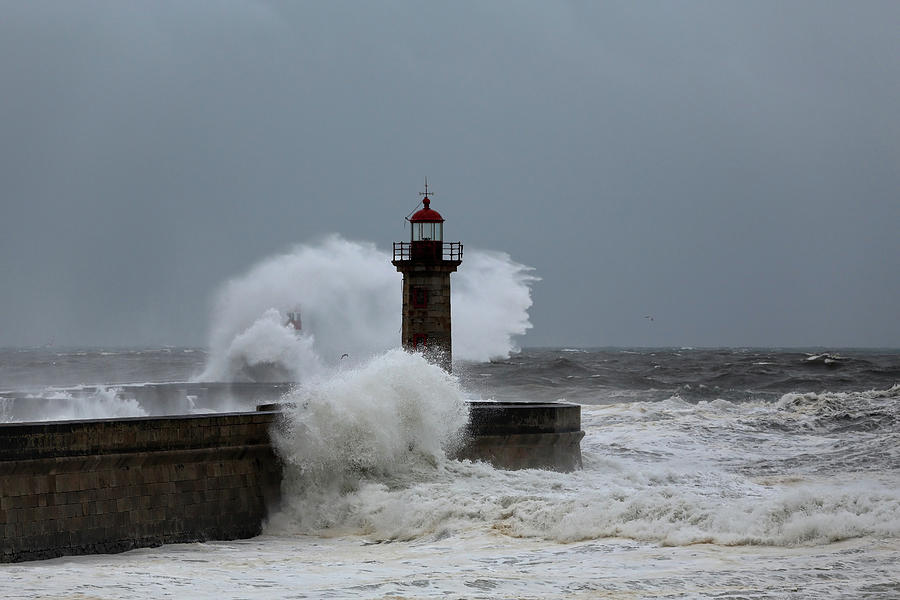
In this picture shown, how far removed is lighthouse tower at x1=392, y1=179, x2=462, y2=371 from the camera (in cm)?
1891

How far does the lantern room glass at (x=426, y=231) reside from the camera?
62.7ft

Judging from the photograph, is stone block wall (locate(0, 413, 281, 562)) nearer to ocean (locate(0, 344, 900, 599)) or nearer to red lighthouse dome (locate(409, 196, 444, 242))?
ocean (locate(0, 344, 900, 599))

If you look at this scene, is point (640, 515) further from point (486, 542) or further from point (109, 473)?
point (109, 473)

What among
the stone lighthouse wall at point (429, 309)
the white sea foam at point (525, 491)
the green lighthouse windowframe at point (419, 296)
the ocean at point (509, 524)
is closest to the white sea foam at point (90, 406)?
the stone lighthouse wall at point (429, 309)

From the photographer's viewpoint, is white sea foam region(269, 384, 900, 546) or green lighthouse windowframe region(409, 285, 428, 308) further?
green lighthouse windowframe region(409, 285, 428, 308)

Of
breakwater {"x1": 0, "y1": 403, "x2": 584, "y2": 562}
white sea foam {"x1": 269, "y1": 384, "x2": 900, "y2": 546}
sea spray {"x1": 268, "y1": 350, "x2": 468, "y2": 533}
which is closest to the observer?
white sea foam {"x1": 269, "y1": 384, "x2": 900, "y2": 546}

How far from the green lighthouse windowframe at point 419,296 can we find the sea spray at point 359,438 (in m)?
4.08

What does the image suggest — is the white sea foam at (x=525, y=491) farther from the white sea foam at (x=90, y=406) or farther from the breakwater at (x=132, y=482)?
the white sea foam at (x=90, y=406)

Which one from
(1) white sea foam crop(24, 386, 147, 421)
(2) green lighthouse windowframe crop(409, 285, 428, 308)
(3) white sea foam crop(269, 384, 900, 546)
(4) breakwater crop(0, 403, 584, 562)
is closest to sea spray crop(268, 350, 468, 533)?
(3) white sea foam crop(269, 384, 900, 546)

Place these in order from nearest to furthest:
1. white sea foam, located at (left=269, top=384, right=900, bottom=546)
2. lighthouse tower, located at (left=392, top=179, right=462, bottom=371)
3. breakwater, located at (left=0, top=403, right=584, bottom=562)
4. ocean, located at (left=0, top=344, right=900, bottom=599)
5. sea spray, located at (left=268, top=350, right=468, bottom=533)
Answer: ocean, located at (left=0, top=344, right=900, bottom=599) → white sea foam, located at (left=269, top=384, right=900, bottom=546) → breakwater, located at (left=0, top=403, right=584, bottom=562) → sea spray, located at (left=268, top=350, right=468, bottom=533) → lighthouse tower, located at (left=392, top=179, right=462, bottom=371)

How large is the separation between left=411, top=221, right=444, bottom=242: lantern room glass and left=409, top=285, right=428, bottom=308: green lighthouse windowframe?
0.80 meters

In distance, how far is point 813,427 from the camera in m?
22.9

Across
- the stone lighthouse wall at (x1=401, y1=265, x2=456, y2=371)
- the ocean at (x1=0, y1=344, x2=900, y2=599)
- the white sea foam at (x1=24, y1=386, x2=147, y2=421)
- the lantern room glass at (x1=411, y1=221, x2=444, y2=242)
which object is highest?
the lantern room glass at (x1=411, y1=221, x2=444, y2=242)

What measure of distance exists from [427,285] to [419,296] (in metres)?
0.22
